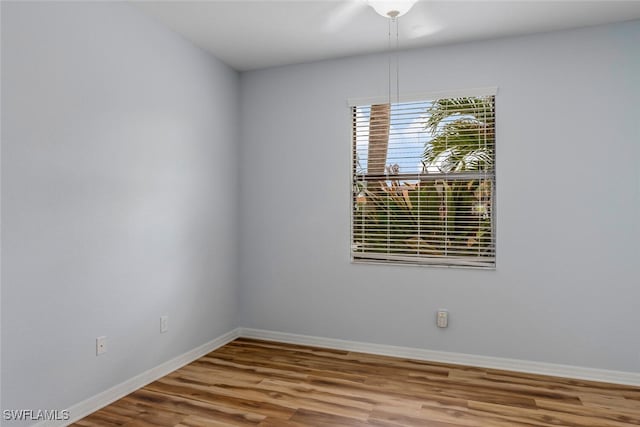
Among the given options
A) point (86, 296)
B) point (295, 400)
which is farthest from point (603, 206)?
point (86, 296)

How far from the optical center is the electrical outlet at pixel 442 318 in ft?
10.9

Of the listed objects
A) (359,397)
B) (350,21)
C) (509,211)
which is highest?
(350,21)

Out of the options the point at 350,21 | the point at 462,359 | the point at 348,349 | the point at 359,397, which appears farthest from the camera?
the point at 348,349

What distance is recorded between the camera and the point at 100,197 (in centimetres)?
253

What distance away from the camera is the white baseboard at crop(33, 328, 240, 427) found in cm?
237

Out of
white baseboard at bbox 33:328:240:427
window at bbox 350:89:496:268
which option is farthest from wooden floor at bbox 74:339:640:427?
window at bbox 350:89:496:268

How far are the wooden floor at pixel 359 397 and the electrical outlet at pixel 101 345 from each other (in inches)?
13.5

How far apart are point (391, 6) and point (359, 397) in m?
2.46

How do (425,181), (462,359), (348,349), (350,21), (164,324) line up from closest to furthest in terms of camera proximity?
(350,21) < (164,324) < (462,359) < (425,181) < (348,349)

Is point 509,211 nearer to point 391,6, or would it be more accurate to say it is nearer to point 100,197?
point 391,6

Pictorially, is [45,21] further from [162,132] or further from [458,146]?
[458,146]

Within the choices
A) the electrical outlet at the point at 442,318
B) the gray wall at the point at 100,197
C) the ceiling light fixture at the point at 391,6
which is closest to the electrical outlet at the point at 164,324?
the gray wall at the point at 100,197

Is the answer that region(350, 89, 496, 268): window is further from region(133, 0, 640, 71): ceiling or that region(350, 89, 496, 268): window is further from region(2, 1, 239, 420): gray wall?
region(2, 1, 239, 420): gray wall

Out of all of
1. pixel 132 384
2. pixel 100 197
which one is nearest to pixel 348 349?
pixel 132 384
